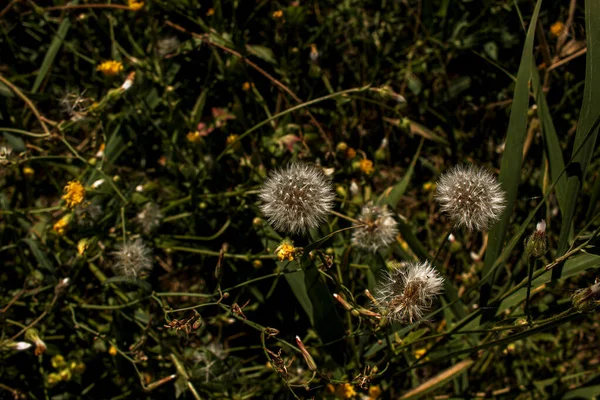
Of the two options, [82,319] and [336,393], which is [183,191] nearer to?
[82,319]

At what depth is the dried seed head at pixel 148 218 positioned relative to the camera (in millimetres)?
1978

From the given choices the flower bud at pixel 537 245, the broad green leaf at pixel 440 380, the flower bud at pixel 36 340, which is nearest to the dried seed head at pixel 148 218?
the flower bud at pixel 36 340

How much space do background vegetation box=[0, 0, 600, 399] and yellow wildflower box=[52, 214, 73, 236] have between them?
0.02 meters

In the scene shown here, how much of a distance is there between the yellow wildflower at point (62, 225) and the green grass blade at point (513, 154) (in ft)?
4.80

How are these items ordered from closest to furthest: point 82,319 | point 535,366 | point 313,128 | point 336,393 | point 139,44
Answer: point 336,393, point 82,319, point 313,128, point 139,44, point 535,366

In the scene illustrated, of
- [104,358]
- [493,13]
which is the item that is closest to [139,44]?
[104,358]

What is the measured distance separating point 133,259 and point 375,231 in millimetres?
896

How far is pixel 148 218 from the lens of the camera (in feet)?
6.50

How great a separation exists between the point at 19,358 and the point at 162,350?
69cm

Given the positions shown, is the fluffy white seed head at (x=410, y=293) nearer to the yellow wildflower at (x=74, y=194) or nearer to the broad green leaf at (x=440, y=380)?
the broad green leaf at (x=440, y=380)

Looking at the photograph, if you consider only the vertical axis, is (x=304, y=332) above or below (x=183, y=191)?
below

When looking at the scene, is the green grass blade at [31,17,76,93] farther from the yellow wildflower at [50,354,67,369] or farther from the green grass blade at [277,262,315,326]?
the green grass blade at [277,262,315,326]

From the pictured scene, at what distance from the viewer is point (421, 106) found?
2471 mm

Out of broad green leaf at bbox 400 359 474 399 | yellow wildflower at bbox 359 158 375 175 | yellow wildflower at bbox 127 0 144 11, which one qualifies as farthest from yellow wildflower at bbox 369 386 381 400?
yellow wildflower at bbox 127 0 144 11
